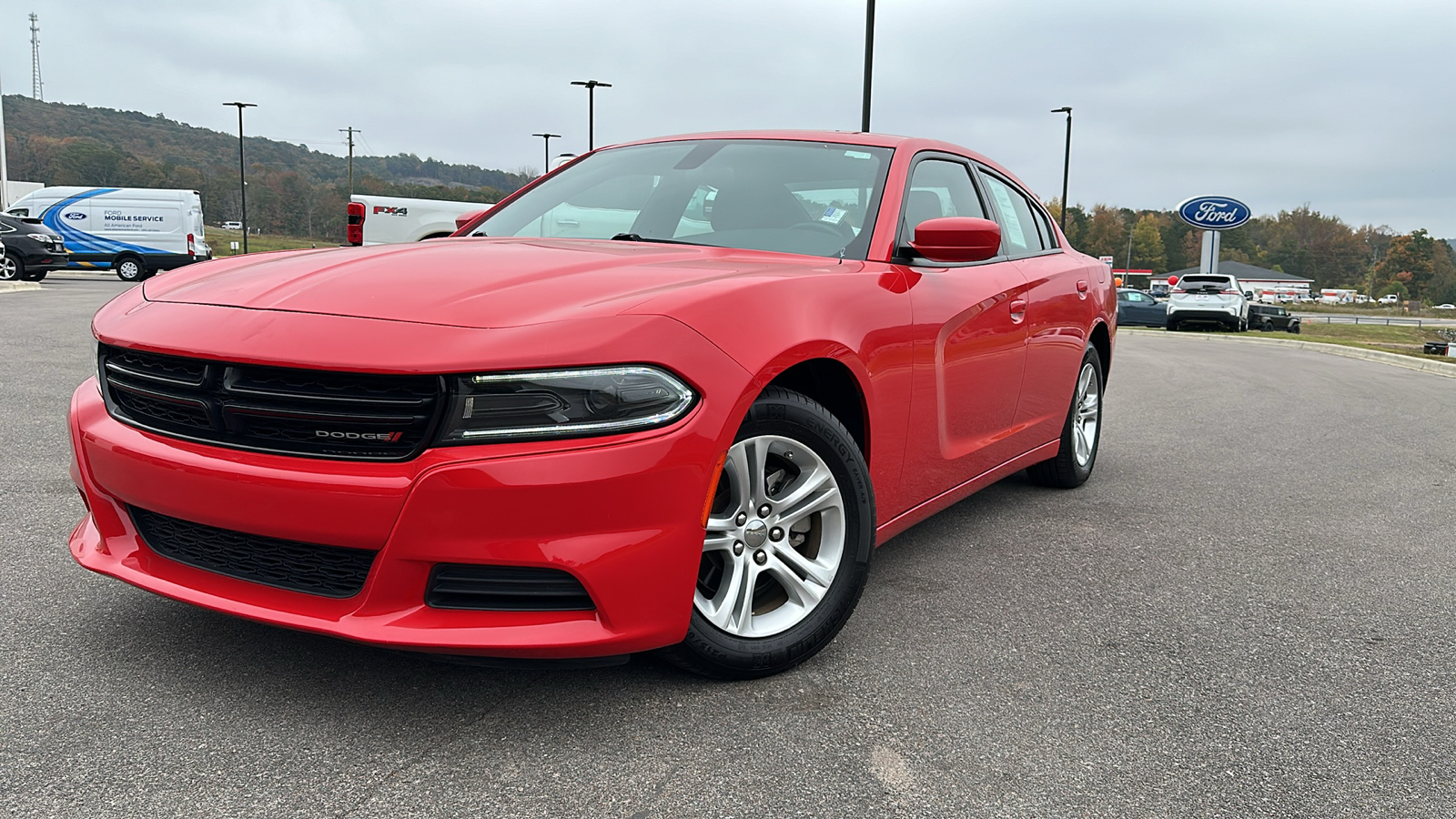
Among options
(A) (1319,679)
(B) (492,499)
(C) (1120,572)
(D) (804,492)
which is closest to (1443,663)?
(A) (1319,679)

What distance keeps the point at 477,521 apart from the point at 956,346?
189cm

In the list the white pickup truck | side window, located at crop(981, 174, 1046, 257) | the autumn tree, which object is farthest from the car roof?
the autumn tree

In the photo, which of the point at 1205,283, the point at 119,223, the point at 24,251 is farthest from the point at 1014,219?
the point at 119,223

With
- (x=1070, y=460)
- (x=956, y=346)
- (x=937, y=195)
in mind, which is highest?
(x=937, y=195)

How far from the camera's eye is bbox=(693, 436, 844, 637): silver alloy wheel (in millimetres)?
2535

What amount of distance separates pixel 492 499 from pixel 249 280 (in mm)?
985

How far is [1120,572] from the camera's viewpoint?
3758 millimetres

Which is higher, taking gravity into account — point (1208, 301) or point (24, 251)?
point (24, 251)

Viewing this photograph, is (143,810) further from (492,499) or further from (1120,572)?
(1120,572)

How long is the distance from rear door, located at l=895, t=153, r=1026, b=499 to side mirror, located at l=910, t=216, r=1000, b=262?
0.11 metres

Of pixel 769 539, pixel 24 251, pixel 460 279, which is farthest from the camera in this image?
pixel 24 251

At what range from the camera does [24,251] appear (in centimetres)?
2234

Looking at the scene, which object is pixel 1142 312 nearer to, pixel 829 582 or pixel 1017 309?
pixel 1017 309

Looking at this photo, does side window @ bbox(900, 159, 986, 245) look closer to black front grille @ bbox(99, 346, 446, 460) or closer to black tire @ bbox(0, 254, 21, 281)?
black front grille @ bbox(99, 346, 446, 460)
